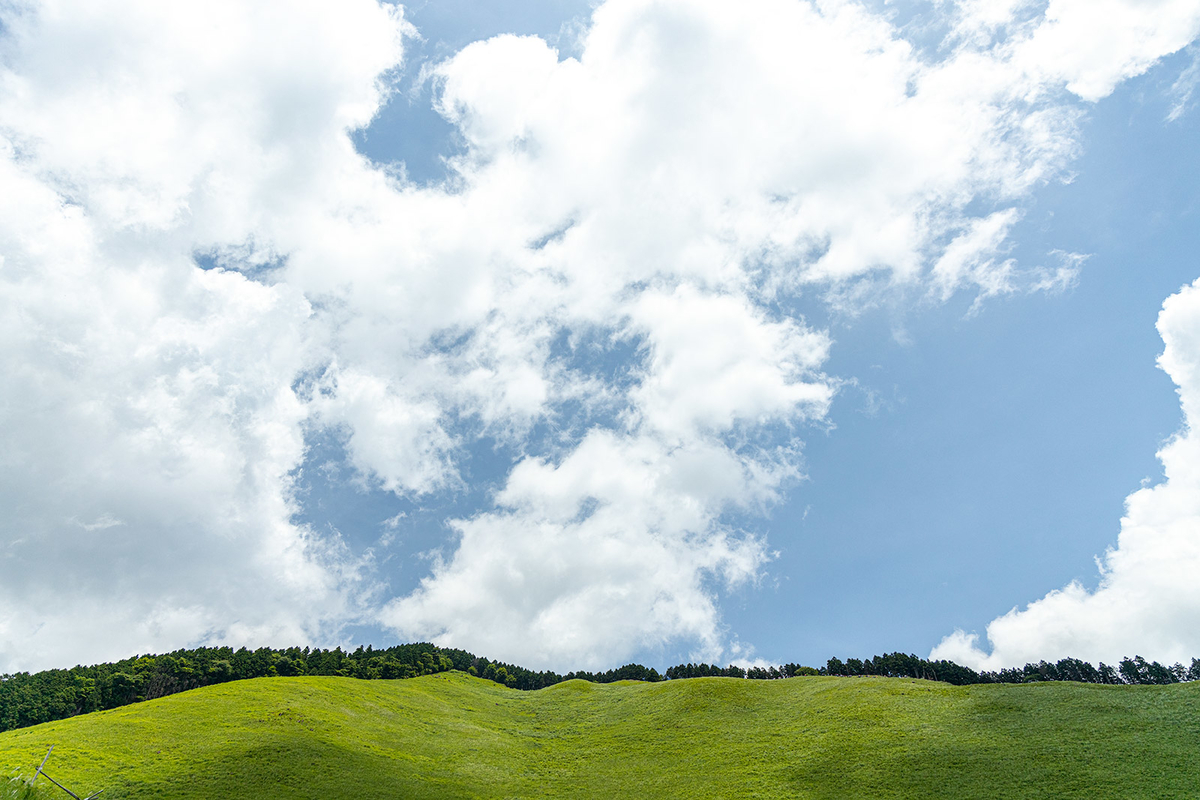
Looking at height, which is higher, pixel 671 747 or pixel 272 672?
pixel 272 672

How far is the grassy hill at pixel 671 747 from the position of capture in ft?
158

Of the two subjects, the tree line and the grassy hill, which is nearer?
the grassy hill

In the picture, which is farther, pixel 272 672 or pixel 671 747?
pixel 272 672

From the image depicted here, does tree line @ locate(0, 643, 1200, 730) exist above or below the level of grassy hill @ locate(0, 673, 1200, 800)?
above

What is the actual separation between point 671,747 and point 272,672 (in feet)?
290

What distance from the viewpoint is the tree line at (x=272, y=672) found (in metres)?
105

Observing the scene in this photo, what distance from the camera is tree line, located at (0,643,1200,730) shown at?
10506 centimetres

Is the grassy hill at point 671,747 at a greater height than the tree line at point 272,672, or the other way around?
the tree line at point 272,672

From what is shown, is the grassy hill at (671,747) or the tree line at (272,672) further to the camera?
the tree line at (272,672)

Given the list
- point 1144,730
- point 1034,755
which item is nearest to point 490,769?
point 1034,755

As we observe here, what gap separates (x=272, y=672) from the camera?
11762 centimetres

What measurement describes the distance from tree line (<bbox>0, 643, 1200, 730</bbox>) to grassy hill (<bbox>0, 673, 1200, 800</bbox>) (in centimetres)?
3311

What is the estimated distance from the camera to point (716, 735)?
233ft

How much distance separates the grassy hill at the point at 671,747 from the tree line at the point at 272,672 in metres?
33.1
